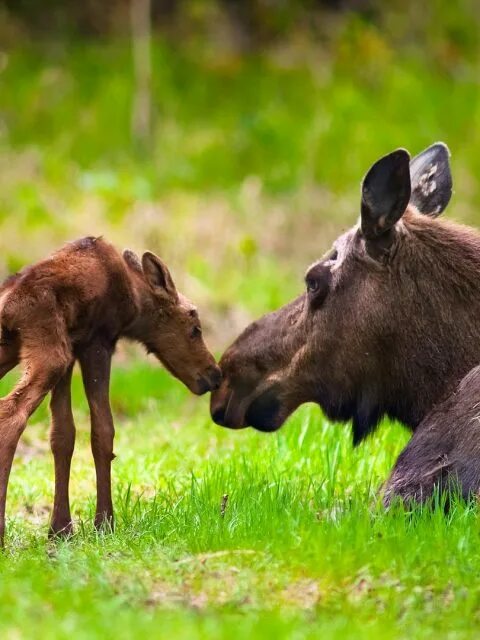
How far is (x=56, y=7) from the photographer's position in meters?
21.1

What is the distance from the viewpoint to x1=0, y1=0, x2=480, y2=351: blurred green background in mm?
16516

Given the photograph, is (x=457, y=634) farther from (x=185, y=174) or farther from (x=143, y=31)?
→ (x=143, y=31)

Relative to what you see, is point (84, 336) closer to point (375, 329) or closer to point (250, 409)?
point (250, 409)

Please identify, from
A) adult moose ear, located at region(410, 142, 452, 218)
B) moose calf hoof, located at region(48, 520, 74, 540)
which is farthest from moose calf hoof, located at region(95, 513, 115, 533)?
adult moose ear, located at region(410, 142, 452, 218)

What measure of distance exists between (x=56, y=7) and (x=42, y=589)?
16.8 m

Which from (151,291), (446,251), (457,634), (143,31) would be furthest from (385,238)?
(143,31)

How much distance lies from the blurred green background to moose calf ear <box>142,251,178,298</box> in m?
7.19

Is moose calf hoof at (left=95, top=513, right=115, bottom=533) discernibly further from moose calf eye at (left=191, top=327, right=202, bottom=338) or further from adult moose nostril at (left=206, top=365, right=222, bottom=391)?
moose calf eye at (left=191, top=327, right=202, bottom=338)

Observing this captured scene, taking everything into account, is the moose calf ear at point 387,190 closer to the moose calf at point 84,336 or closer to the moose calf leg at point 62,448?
the moose calf at point 84,336

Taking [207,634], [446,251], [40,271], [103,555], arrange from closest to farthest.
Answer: [207,634] < [103,555] < [40,271] < [446,251]

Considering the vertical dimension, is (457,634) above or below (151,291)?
below

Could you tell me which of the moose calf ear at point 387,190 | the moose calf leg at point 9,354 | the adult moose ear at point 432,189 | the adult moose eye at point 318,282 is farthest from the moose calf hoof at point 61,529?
the adult moose ear at point 432,189

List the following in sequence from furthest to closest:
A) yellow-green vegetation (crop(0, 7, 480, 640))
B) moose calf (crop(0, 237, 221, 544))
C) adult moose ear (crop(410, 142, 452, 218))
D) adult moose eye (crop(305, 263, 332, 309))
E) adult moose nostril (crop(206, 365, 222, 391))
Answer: adult moose ear (crop(410, 142, 452, 218))
adult moose nostril (crop(206, 365, 222, 391))
adult moose eye (crop(305, 263, 332, 309))
moose calf (crop(0, 237, 221, 544))
yellow-green vegetation (crop(0, 7, 480, 640))

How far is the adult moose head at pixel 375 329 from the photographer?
22.7 ft
